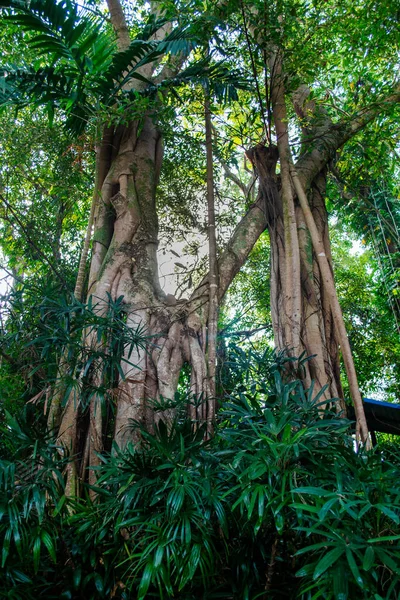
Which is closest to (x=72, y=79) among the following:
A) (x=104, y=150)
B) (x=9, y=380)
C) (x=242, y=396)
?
(x=104, y=150)

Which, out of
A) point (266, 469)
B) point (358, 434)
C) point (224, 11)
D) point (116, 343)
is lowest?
point (266, 469)

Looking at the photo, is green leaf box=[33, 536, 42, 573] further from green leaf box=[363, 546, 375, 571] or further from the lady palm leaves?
the lady palm leaves

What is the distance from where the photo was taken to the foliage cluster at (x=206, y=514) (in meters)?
1.66

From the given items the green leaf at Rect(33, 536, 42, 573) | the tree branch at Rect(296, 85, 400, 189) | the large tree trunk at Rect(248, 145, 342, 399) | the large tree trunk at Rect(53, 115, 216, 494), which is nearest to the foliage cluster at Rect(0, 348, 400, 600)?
the green leaf at Rect(33, 536, 42, 573)

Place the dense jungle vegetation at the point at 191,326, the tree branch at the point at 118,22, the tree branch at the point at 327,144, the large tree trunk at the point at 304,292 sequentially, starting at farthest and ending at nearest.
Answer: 1. the tree branch at the point at 118,22
2. the tree branch at the point at 327,144
3. the large tree trunk at the point at 304,292
4. the dense jungle vegetation at the point at 191,326

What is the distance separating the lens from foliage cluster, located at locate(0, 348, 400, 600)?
5.45ft

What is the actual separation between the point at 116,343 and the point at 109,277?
74 centimetres

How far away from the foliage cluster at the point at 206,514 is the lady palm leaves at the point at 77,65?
2183mm

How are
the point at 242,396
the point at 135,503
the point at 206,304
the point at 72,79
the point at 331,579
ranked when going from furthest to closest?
the point at 206,304, the point at 72,79, the point at 242,396, the point at 135,503, the point at 331,579

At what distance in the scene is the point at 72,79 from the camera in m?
3.23

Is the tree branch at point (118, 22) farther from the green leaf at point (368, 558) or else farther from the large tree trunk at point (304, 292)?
the green leaf at point (368, 558)

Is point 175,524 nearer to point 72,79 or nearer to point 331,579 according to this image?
point 331,579

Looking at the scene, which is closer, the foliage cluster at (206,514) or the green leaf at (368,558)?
the green leaf at (368,558)

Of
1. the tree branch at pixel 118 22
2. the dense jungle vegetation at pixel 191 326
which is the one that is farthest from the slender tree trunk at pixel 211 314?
the tree branch at pixel 118 22
